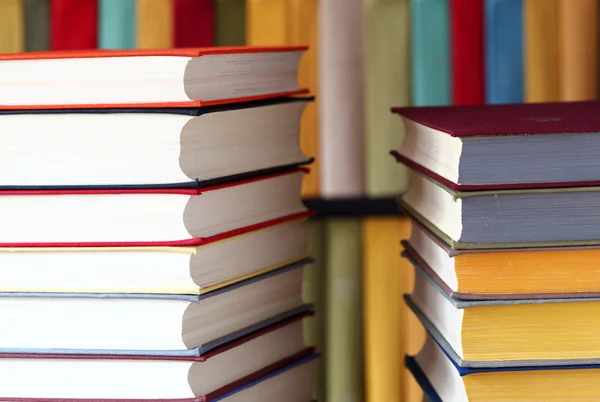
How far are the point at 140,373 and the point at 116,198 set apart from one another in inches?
5.0

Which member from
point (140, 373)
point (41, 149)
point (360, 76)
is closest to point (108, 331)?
point (140, 373)

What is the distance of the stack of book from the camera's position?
1.95 feet

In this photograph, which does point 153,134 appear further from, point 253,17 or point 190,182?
point 253,17

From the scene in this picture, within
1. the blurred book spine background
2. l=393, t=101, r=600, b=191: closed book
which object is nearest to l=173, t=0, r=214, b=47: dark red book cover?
the blurred book spine background

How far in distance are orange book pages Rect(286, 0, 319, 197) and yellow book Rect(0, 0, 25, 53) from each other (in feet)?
0.98

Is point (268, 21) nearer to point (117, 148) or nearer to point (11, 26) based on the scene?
point (11, 26)

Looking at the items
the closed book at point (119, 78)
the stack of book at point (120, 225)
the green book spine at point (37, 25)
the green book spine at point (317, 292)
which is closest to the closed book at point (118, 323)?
the stack of book at point (120, 225)

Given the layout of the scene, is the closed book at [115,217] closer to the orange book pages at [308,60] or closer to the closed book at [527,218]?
the closed book at [527,218]

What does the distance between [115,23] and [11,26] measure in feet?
0.38

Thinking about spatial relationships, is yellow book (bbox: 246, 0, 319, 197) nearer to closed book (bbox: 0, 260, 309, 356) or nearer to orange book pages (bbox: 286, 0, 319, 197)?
orange book pages (bbox: 286, 0, 319, 197)

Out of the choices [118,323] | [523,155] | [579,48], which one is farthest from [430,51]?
[118,323]

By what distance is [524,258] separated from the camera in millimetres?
580

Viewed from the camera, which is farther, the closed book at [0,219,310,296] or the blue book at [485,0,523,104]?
the blue book at [485,0,523,104]

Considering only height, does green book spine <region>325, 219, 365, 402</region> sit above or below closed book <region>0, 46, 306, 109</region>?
below
